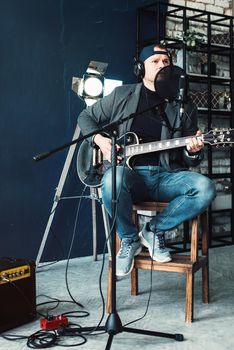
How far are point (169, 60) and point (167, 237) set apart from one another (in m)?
1.92

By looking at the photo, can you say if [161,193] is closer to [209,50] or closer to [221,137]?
[221,137]

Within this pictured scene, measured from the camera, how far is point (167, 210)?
2.37 m

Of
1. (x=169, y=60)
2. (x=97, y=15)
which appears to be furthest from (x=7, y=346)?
(x=97, y=15)

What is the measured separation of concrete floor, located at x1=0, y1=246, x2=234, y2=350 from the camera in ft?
6.44

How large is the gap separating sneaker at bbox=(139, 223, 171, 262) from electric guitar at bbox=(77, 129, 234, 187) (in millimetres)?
359

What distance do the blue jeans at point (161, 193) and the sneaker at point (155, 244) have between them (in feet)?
0.12

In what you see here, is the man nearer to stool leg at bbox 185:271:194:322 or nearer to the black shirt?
the black shirt

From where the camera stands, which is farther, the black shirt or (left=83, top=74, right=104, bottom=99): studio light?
(left=83, top=74, right=104, bottom=99): studio light

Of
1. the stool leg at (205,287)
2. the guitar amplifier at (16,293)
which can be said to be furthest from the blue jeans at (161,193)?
the guitar amplifier at (16,293)

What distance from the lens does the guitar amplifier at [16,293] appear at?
2.06 m

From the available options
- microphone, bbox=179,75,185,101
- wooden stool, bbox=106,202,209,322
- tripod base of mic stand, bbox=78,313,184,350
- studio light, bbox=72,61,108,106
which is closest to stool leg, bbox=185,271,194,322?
wooden stool, bbox=106,202,209,322

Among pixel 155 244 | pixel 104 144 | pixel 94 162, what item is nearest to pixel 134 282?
pixel 155 244

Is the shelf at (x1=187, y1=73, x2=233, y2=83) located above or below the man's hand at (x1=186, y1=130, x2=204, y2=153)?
above

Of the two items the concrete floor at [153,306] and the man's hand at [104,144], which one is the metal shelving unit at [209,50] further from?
the man's hand at [104,144]
